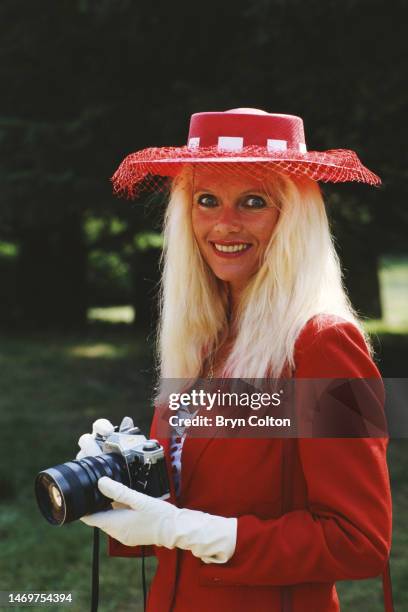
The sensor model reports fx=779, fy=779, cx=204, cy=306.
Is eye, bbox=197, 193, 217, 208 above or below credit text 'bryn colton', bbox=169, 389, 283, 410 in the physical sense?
above

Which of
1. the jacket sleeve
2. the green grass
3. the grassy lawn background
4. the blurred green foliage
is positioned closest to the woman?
the jacket sleeve

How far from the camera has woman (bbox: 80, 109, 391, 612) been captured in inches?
Answer: 59.6

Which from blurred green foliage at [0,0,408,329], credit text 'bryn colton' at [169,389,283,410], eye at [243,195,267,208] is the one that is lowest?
credit text 'bryn colton' at [169,389,283,410]

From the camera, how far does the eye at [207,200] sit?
1.88m

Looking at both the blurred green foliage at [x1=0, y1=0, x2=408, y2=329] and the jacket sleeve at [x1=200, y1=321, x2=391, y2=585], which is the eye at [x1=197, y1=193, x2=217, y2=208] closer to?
the jacket sleeve at [x1=200, y1=321, x2=391, y2=585]

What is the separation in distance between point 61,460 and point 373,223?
3779mm

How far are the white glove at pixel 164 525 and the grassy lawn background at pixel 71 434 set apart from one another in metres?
1.17

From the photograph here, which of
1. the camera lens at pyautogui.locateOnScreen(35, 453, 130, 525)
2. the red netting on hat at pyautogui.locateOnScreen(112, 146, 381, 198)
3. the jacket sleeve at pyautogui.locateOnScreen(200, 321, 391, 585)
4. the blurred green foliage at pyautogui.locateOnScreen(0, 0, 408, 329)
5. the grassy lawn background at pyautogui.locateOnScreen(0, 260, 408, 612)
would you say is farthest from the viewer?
the blurred green foliage at pyautogui.locateOnScreen(0, 0, 408, 329)

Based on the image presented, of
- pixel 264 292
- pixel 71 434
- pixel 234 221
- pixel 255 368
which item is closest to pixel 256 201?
pixel 234 221

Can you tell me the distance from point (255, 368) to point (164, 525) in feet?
1.25

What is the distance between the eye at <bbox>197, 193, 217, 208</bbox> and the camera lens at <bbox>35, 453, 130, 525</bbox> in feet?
2.08

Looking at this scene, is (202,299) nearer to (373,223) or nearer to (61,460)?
(61,460)

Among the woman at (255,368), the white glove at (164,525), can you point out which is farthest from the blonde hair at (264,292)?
the white glove at (164,525)

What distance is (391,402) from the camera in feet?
15.4
